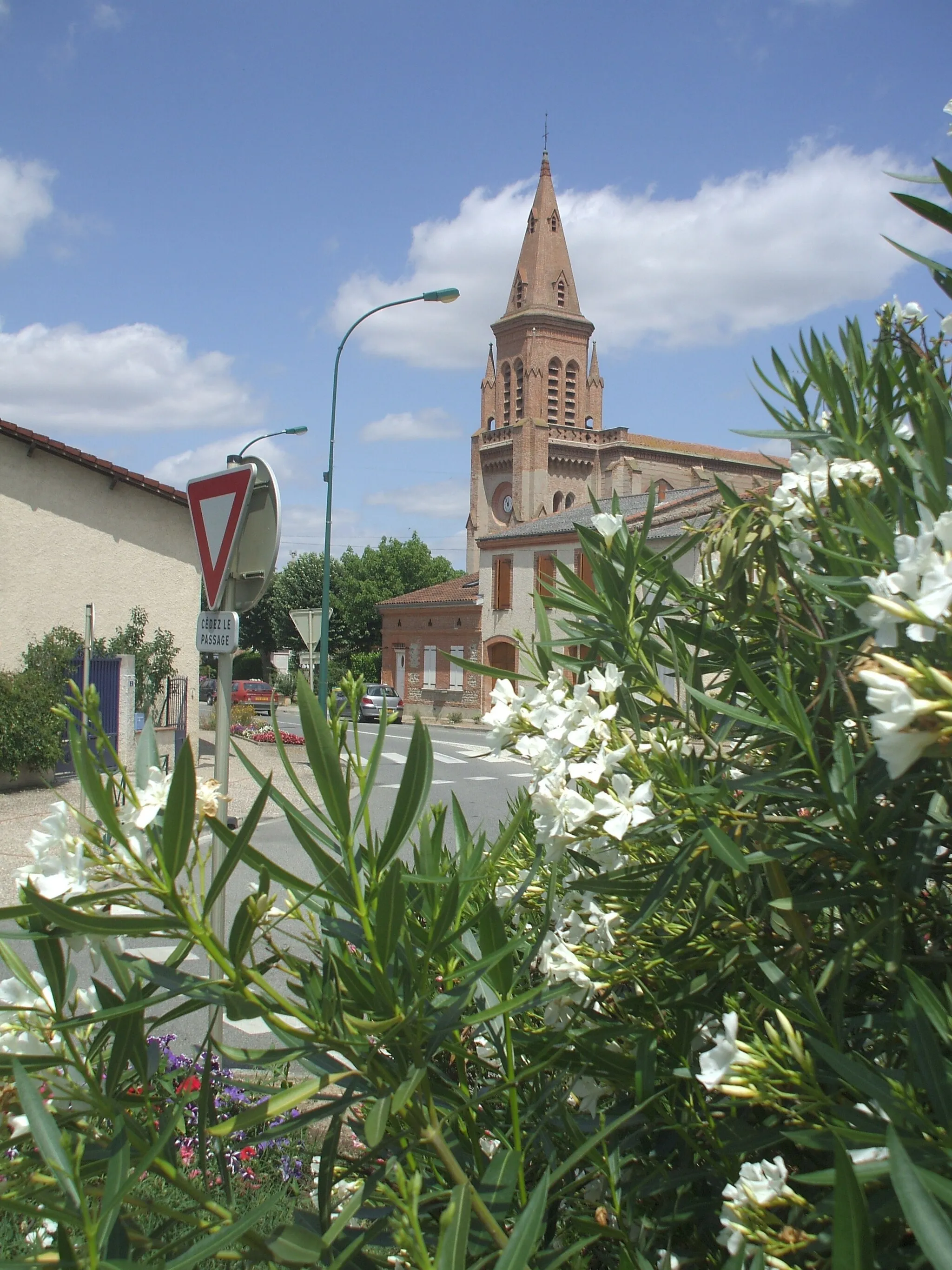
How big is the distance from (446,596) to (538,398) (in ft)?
78.6

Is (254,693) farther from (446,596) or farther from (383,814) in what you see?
(383,814)

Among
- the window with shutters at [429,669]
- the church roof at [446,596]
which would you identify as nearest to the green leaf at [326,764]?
the church roof at [446,596]

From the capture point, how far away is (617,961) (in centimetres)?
134

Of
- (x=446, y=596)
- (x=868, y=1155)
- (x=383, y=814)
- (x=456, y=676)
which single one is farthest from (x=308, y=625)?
(x=446, y=596)

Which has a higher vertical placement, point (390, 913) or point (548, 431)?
point (548, 431)

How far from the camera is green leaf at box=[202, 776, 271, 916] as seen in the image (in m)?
0.97

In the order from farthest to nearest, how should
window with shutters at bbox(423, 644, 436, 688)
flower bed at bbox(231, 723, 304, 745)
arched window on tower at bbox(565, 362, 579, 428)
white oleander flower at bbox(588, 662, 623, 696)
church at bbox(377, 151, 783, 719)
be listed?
1. arched window on tower at bbox(565, 362, 579, 428)
2. church at bbox(377, 151, 783, 719)
3. window with shutters at bbox(423, 644, 436, 688)
4. flower bed at bbox(231, 723, 304, 745)
5. white oleander flower at bbox(588, 662, 623, 696)

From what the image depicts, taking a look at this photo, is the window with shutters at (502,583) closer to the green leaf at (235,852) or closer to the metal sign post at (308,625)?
the metal sign post at (308,625)

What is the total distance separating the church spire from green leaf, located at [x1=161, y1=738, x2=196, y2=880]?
223ft

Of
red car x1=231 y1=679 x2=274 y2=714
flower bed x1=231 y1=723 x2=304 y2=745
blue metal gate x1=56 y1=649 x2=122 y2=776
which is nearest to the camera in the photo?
blue metal gate x1=56 y1=649 x2=122 y2=776

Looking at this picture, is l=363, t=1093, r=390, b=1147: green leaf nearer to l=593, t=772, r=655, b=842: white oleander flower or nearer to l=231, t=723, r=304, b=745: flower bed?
l=593, t=772, r=655, b=842: white oleander flower

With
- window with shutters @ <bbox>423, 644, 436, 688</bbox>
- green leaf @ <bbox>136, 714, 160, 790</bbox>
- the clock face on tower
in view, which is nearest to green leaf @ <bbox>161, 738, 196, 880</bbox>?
green leaf @ <bbox>136, 714, 160, 790</bbox>

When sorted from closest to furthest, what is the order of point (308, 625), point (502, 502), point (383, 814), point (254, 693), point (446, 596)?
point (383, 814) < point (308, 625) < point (254, 693) < point (446, 596) < point (502, 502)

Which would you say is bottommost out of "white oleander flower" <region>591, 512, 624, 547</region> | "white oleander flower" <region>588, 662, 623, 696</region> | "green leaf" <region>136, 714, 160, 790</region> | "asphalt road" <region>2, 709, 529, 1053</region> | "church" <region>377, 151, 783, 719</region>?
"asphalt road" <region>2, 709, 529, 1053</region>
